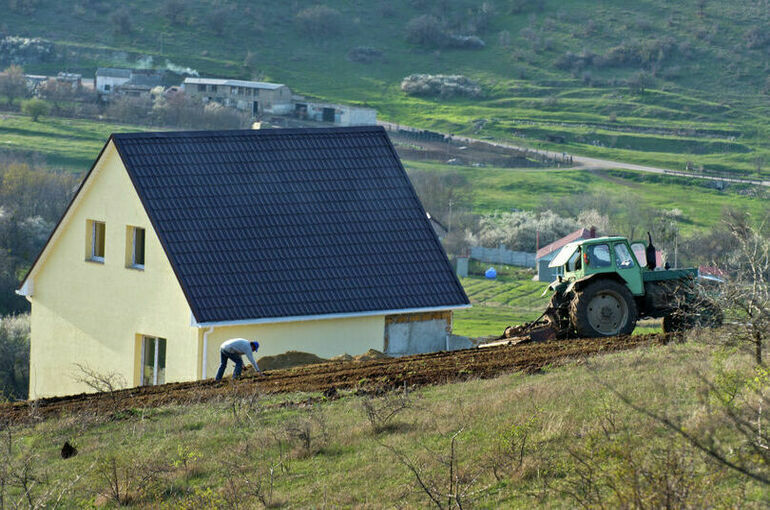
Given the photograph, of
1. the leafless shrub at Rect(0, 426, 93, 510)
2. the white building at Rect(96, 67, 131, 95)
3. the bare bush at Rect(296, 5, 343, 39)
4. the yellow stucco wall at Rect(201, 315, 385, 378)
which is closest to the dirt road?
the white building at Rect(96, 67, 131, 95)

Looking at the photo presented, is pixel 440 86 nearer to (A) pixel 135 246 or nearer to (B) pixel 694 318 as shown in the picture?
(A) pixel 135 246

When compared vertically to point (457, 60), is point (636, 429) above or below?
below

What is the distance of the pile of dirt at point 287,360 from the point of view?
24.2 meters

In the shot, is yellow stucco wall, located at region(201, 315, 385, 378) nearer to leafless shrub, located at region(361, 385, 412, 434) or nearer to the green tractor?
the green tractor

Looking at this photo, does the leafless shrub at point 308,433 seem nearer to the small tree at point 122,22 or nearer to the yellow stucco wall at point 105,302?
the yellow stucco wall at point 105,302

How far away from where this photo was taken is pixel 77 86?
419 ft

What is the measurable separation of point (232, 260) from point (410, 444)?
42.8ft

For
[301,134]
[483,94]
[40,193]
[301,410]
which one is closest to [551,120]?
[483,94]

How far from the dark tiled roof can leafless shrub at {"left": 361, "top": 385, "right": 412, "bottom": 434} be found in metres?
9.44

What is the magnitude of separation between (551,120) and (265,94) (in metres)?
30.1

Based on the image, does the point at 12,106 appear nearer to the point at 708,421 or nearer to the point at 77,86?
the point at 77,86

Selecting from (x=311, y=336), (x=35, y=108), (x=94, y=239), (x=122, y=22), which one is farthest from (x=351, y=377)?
(x=122, y=22)

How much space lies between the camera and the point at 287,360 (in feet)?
80.2

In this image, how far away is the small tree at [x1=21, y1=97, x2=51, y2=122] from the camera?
382 ft
